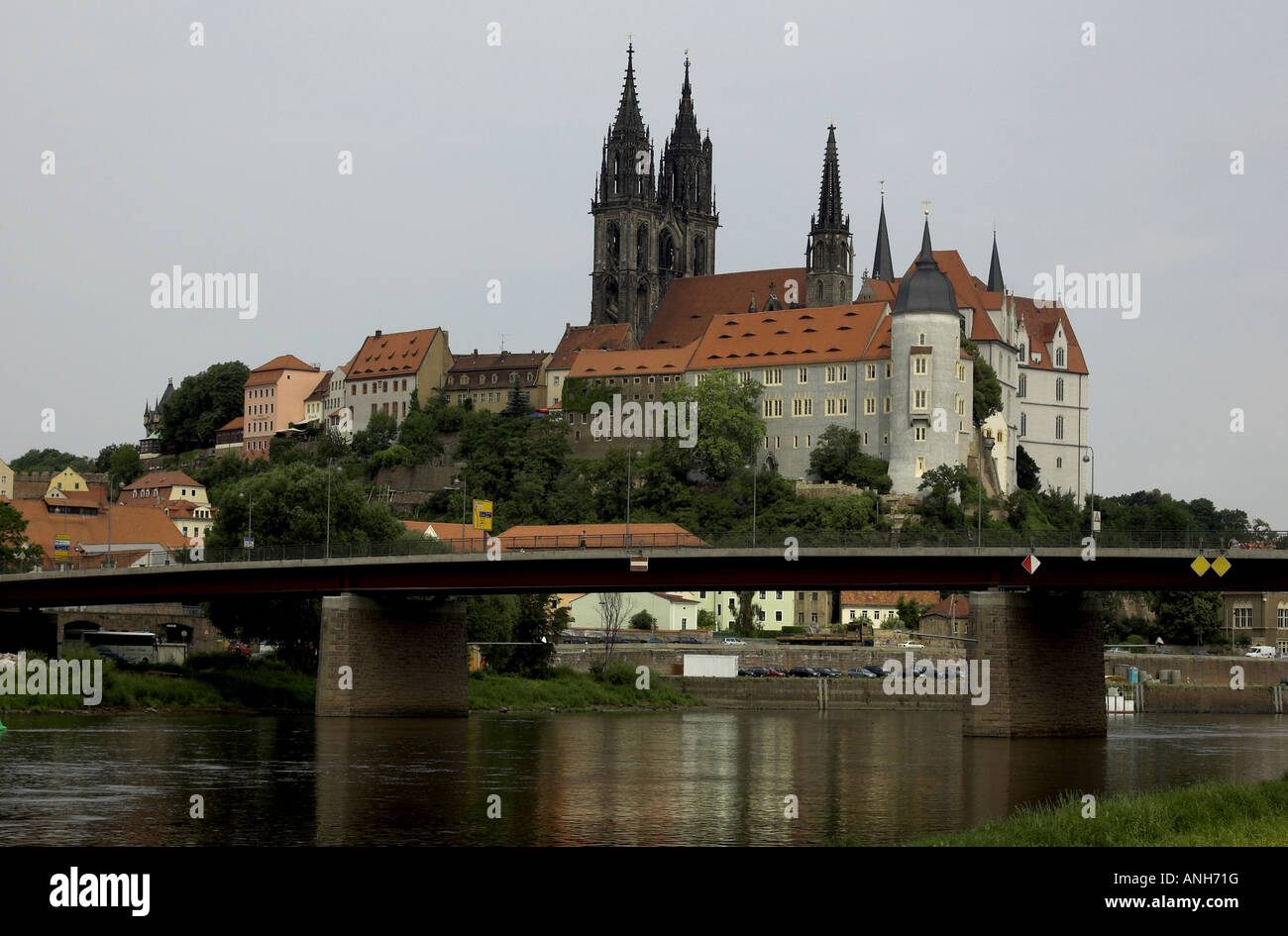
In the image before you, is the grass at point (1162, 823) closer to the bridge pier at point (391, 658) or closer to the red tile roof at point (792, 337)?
the bridge pier at point (391, 658)

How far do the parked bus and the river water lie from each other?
12300 millimetres

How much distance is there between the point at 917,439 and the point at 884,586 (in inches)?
3520

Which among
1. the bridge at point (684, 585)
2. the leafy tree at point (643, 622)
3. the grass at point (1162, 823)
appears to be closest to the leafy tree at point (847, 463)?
the leafy tree at point (643, 622)

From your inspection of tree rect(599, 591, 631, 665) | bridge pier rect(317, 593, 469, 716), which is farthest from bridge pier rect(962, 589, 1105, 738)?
tree rect(599, 591, 631, 665)

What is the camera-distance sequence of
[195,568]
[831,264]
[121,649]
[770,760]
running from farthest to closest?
[831,264] → [121,649] → [195,568] → [770,760]

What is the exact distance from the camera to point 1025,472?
18512 cm

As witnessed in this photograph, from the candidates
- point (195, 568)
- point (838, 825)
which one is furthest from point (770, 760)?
point (195, 568)

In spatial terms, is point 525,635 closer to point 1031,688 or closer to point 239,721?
point 239,721

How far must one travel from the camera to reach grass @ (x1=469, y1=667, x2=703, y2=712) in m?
97.5

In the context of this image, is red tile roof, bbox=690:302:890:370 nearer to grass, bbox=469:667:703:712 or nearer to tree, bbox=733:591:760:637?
tree, bbox=733:591:760:637

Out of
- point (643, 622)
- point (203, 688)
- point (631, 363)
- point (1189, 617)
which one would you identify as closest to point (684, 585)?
point (203, 688)

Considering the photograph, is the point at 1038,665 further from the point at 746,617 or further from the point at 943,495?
the point at 943,495

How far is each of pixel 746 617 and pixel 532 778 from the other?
102 m

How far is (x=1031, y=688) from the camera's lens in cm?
7869
